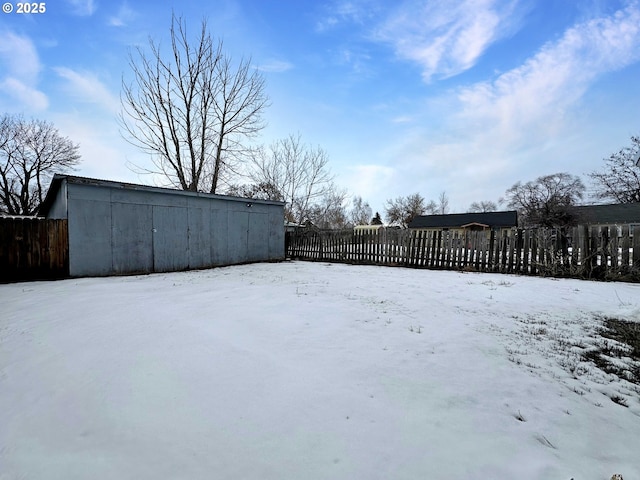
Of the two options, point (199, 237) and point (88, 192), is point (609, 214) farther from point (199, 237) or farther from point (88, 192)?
point (88, 192)

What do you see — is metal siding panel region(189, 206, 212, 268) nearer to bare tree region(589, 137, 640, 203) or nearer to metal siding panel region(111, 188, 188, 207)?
metal siding panel region(111, 188, 188, 207)

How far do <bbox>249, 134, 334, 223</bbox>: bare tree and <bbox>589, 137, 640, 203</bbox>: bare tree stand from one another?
77.9ft

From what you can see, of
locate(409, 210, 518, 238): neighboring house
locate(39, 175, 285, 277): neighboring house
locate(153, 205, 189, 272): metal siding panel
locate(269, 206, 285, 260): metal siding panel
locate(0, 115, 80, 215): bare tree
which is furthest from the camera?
locate(409, 210, 518, 238): neighboring house

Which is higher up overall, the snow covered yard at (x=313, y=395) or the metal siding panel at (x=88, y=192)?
the metal siding panel at (x=88, y=192)

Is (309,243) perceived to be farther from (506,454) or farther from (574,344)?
(506,454)

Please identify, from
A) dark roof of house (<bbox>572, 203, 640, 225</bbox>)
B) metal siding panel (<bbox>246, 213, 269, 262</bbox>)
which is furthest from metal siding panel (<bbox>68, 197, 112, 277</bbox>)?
dark roof of house (<bbox>572, 203, 640, 225</bbox>)

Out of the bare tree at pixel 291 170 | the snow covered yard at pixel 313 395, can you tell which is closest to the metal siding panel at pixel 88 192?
the snow covered yard at pixel 313 395

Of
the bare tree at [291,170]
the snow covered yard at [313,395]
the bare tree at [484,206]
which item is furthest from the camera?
the bare tree at [484,206]

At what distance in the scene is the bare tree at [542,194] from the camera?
89.0 feet

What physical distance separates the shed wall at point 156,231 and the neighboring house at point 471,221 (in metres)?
23.0

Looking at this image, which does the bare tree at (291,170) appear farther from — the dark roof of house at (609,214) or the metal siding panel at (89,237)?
the dark roof of house at (609,214)

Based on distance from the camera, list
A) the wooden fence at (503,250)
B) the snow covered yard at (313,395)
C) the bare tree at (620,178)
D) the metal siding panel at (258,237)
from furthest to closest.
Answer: the bare tree at (620,178) → the metal siding panel at (258,237) → the wooden fence at (503,250) → the snow covered yard at (313,395)

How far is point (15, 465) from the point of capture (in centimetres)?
132

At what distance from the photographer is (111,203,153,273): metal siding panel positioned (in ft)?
25.6
